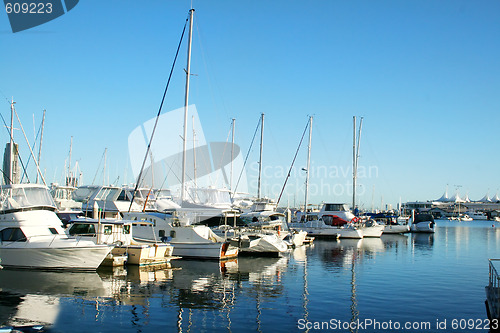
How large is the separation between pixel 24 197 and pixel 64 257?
21.9ft

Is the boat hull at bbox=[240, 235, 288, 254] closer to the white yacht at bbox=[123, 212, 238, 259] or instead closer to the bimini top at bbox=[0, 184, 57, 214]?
the white yacht at bbox=[123, 212, 238, 259]

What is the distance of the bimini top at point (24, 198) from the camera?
1067 inches

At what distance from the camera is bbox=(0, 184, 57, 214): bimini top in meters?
27.1

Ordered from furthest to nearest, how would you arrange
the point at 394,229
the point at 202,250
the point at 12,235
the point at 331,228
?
the point at 394,229
the point at 331,228
the point at 202,250
the point at 12,235

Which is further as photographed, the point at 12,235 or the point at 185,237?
the point at 185,237

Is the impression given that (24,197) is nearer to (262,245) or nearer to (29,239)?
(29,239)

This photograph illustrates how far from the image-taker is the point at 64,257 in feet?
77.5

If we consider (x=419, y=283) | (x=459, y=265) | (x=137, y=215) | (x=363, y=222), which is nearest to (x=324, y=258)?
(x=459, y=265)

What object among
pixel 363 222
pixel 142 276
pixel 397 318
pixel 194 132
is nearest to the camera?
pixel 397 318

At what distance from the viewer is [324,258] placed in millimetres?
34312

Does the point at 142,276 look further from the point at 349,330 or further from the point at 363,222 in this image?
the point at 363,222

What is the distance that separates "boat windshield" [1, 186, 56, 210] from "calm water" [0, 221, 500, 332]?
5.58 metres

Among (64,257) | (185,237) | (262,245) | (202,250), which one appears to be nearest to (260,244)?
(262,245)

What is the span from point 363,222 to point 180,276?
46.0m
